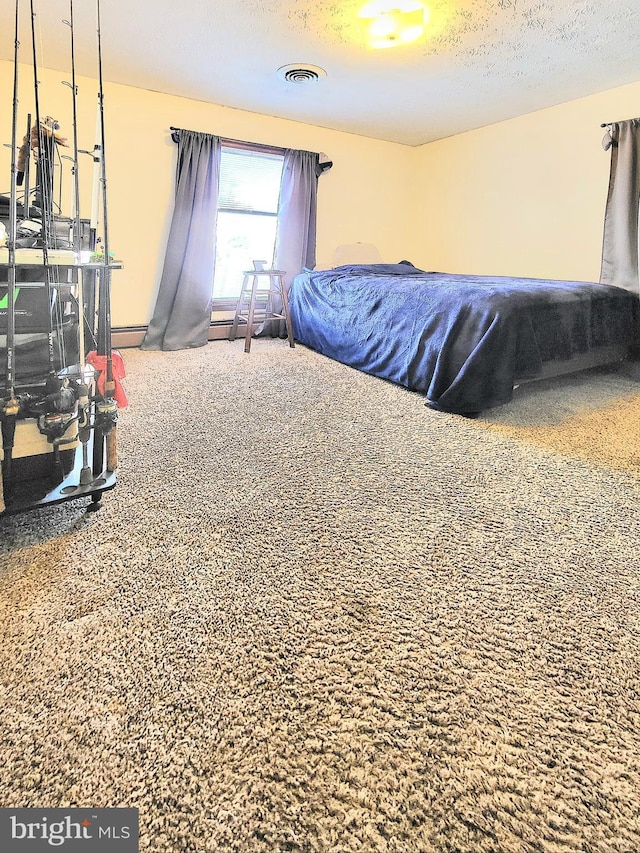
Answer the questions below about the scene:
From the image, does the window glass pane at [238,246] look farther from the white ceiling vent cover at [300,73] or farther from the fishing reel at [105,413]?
the fishing reel at [105,413]

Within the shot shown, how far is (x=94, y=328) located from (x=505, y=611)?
167 cm

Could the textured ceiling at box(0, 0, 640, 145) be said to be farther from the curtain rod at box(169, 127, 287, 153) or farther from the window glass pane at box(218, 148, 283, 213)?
the window glass pane at box(218, 148, 283, 213)

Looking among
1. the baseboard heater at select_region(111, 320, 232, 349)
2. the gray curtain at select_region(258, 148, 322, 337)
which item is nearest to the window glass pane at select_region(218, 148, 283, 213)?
the gray curtain at select_region(258, 148, 322, 337)

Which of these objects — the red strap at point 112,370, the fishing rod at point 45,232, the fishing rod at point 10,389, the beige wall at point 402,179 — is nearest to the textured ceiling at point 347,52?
the beige wall at point 402,179

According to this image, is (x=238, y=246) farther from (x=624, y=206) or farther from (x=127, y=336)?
(x=624, y=206)

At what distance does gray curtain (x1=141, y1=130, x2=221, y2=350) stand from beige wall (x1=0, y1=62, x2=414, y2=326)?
144mm

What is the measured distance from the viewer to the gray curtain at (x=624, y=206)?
327cm

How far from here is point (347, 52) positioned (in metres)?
2.82

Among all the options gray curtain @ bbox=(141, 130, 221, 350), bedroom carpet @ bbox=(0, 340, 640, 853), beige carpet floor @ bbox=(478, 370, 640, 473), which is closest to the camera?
bedroom carpet @ bbox=(0, 340, 640, 853)

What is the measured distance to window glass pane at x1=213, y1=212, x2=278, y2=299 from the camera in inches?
170

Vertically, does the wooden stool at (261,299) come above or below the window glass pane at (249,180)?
below

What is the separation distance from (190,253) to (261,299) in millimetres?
779

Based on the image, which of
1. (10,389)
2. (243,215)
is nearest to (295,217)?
(243,215)

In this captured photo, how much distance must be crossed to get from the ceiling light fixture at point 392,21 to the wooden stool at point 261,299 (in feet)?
5.84
